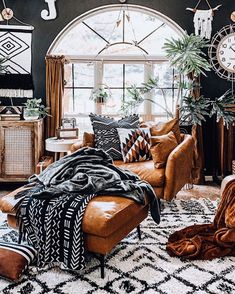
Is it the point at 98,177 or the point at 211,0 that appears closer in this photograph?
the point at 98,177

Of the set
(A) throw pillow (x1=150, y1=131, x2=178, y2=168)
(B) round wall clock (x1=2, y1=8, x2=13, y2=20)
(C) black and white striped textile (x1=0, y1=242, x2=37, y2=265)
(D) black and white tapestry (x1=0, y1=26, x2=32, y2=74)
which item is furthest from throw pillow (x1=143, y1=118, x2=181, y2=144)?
(B) round wall clock (x1=2, y1=8, x2=13, y2=20)

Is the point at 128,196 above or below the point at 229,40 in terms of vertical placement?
below

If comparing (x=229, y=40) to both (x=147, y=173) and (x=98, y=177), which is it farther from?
(x=98, y=177)

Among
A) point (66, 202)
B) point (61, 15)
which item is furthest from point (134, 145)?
point (61, 15)

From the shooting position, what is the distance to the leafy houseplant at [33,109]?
16.8 feet

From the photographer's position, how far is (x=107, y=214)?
2.81 m

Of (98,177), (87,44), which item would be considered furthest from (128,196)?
(87,44)

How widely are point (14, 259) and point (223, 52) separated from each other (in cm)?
397

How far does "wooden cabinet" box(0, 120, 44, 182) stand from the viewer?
16.5 ft

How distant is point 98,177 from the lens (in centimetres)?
327

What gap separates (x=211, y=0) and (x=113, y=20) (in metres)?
1.31

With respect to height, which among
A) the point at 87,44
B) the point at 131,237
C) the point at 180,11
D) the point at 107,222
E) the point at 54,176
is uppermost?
the point at 180,11

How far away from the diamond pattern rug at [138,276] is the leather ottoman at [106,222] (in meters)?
0.15

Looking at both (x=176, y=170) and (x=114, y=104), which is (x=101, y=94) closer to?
(x=114, y=104)
